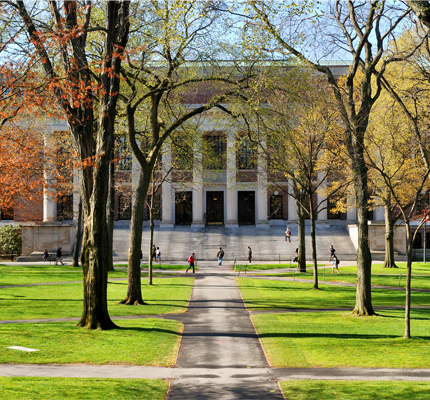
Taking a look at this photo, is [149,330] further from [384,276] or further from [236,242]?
[236,242]

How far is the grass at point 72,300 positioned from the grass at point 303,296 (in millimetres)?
3162

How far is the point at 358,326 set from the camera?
17750mm

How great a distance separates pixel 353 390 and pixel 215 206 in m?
56.0

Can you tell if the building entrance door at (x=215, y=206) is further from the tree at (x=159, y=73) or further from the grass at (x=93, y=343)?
the grass at (x=93, y=343)

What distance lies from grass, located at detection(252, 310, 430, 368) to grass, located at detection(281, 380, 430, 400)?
166cm

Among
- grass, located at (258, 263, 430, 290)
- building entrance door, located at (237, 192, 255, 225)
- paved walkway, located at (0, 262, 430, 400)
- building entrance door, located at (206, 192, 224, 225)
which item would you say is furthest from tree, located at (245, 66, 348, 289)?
building entrance door, located at (206, 192, 224, 225)

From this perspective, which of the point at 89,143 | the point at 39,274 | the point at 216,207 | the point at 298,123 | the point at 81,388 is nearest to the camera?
the point at 81,388

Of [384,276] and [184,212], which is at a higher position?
[184,212]

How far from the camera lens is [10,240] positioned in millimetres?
49062

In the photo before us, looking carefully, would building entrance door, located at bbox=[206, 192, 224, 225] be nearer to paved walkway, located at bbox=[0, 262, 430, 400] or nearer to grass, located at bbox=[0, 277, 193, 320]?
grass, located at bbox=[0, 277, 193, 320]

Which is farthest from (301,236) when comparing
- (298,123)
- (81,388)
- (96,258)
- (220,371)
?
(81,388)

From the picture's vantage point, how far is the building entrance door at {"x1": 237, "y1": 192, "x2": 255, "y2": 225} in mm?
65562

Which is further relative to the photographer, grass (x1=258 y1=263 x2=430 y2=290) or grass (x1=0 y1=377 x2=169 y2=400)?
grass (x1=258 y1=263 x2=430 y2=290)

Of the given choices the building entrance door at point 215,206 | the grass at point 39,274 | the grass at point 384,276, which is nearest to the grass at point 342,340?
the grass at point 384,276
